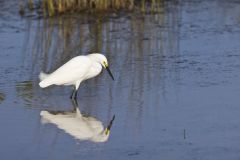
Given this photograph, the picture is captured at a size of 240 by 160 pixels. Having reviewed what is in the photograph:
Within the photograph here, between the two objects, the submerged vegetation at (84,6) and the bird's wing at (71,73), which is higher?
the bird's wing at (71,73)

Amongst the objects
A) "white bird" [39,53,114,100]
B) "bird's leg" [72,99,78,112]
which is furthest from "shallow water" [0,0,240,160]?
"white bird" [39,53,114,100]

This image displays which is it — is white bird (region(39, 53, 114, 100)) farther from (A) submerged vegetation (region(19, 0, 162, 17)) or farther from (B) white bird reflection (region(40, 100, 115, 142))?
(A) submerged vegetation (region(19, 0, 162, 17))

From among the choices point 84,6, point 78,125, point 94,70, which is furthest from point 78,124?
point 84,6

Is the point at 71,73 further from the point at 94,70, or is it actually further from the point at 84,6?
the point at 84,6

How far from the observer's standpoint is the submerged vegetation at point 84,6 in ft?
44.5

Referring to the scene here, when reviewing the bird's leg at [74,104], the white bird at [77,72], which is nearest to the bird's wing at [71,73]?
the white bird at [77,72]

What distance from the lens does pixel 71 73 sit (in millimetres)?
9070

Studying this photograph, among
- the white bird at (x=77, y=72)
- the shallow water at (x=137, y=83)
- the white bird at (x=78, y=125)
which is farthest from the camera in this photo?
the white bird at (x=77, y=72)

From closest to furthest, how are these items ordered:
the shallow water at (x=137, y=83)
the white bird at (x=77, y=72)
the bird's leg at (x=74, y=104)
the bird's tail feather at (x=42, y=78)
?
the shallow water at (x=137, y=83) < the bird's leg at (x=74, y=104) < the bird's tail feather at (x=42, y=78) < the white bird at (x=77, y=72)

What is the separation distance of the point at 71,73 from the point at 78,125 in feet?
4.11

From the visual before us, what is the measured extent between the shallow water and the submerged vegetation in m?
0.24

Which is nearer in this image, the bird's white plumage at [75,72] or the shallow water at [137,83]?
the shallow water at [137,83]

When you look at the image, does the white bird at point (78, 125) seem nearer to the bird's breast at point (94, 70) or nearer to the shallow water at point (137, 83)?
the shallow water at point (137, 83)

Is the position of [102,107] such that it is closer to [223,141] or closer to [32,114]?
[32,114]
